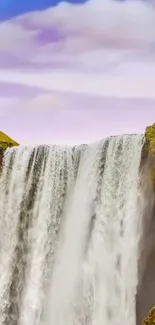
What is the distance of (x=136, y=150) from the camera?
79.7 ft

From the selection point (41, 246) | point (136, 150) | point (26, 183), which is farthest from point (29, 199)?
point (136, 150)

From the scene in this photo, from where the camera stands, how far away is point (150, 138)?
24016mm

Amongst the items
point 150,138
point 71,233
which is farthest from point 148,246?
point 150,138

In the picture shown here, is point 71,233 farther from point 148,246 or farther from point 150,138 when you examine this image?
point 150,138

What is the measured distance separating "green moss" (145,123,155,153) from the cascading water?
0.38m

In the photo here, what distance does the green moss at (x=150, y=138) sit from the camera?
23922mm

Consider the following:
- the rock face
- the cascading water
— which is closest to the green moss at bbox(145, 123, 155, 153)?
the rock face

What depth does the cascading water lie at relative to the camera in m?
23.8

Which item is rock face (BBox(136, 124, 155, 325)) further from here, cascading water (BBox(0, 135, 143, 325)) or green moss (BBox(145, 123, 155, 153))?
cascading water (BBox(0, 135, 143, 325))

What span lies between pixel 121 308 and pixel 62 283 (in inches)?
145

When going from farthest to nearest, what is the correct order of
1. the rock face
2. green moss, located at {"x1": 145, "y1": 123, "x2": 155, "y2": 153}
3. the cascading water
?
green moss, located at {"x1": 145, "y1": 123, "x2": 155, "y2": 153}, the cascading water, the rock face

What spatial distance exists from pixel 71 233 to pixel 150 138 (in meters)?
6.10

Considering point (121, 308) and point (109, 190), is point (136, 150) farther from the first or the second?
point (121, 308)

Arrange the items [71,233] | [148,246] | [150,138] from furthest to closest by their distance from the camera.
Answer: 1. [71,233]
2. [150,138]
3. [148,246]
